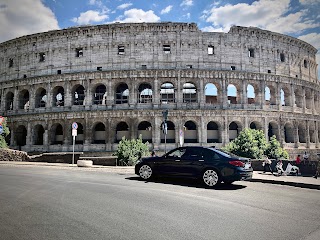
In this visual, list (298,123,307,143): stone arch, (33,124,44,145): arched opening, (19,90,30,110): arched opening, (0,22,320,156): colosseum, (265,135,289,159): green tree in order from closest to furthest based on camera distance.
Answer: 1. (265,135,289,159): green tree
2. (0,22,320,156): colosseum
3. (33,124,44,145): arched opening
4. (298,123,307,143): stone arch
5. (19,90,30,110): arched opening

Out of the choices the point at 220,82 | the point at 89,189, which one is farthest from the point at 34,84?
the point at 89,189

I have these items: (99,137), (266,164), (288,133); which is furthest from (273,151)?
(99,137)

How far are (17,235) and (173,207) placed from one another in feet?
10.2

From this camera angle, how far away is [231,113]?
24.9m

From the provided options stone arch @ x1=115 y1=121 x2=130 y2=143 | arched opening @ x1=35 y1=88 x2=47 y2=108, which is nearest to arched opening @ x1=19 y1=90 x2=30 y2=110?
arched opening @ x1=35 y1=88 x2=47 y2=108

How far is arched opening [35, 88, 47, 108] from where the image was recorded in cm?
2850

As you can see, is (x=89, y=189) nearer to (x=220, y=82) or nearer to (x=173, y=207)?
(x=173, y=207)

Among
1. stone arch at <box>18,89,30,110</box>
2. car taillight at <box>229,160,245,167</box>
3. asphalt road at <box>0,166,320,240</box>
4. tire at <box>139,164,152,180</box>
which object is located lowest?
asphalt road at <box>0,166,320,240</box>

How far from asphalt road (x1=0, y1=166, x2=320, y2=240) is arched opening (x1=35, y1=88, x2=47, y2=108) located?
81.2 ft

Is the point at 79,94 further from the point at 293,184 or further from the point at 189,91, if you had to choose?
the point at 293,184

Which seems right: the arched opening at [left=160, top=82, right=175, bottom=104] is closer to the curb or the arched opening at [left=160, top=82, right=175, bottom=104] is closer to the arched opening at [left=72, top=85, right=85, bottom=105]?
the arched opening at [left=72, top=85, right=85, bottom=105]

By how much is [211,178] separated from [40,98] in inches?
1113

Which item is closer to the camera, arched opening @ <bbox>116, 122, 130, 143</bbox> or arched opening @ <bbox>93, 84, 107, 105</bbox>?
arched opening @ <bbox>116, 122, 130, 143</bbox>

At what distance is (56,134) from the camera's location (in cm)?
2883
